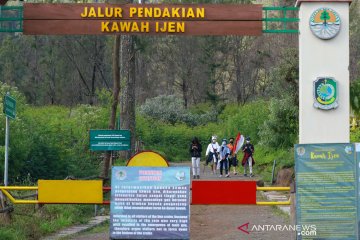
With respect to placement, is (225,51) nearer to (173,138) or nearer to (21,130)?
(173,138)

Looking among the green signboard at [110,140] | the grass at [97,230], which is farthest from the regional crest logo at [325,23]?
the green signboard at [110,140]

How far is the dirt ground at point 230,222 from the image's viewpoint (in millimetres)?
13783

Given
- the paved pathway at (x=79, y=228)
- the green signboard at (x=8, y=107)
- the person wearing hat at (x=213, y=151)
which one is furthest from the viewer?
the person wearing hat at (x=213, y=151)

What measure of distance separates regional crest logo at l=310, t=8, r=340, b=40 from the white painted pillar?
0.21ft

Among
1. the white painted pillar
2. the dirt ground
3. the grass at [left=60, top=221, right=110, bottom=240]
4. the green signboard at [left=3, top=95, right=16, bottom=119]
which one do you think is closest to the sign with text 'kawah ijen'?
the white painted pillar

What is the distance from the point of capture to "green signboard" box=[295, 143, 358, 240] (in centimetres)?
1025

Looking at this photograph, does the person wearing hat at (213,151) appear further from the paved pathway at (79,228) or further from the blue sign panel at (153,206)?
the blue sign panel at (153,206)

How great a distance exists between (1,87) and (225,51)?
3544cm

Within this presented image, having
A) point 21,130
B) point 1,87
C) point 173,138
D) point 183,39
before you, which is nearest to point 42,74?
point 183,39

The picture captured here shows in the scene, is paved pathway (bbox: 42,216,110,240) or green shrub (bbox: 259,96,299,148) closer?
paved pathway (bbox: 42,216,110,240)

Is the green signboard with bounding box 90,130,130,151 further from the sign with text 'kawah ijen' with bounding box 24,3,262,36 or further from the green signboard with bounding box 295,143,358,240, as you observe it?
the green signboard with bounding box 295,143,358,240

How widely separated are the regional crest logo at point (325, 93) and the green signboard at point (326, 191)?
7.80ft

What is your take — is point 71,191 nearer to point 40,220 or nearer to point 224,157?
point 40,220

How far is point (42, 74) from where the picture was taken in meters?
63.6
